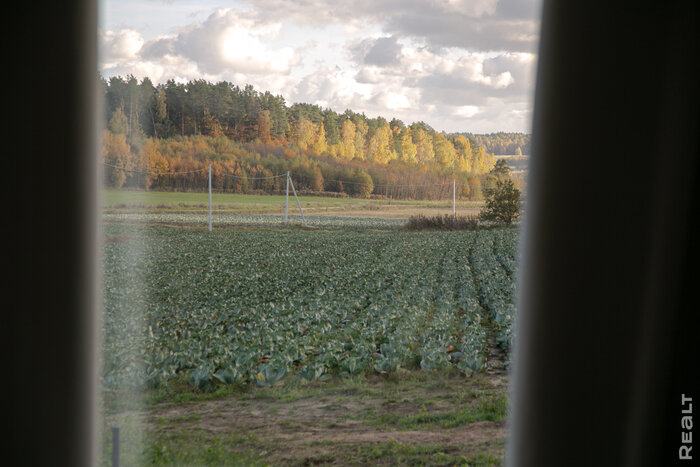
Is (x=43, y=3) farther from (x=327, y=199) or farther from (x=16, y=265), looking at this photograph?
(x=327, y=199)

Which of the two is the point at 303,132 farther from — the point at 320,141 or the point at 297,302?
the point at 297,302

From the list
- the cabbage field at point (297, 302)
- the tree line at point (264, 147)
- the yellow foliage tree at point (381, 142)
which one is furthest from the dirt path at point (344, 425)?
the yellow foliage tree at point (381, 142)

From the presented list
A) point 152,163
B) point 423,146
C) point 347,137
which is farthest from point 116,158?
point 423,146

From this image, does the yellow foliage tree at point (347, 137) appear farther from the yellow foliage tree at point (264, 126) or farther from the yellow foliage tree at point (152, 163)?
the yellow foliage tree at point (152, 163)

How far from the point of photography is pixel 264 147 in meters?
1.80

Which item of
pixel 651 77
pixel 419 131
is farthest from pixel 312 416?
pixel 651 77

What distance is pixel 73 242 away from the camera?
133 cm

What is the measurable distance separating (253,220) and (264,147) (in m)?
0.25

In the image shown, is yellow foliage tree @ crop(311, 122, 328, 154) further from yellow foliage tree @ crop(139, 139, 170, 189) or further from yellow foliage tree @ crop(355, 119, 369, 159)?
yellow foliage tree @ crop(139, 139, 170, 189)

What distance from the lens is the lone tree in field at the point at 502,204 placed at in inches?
68.7
